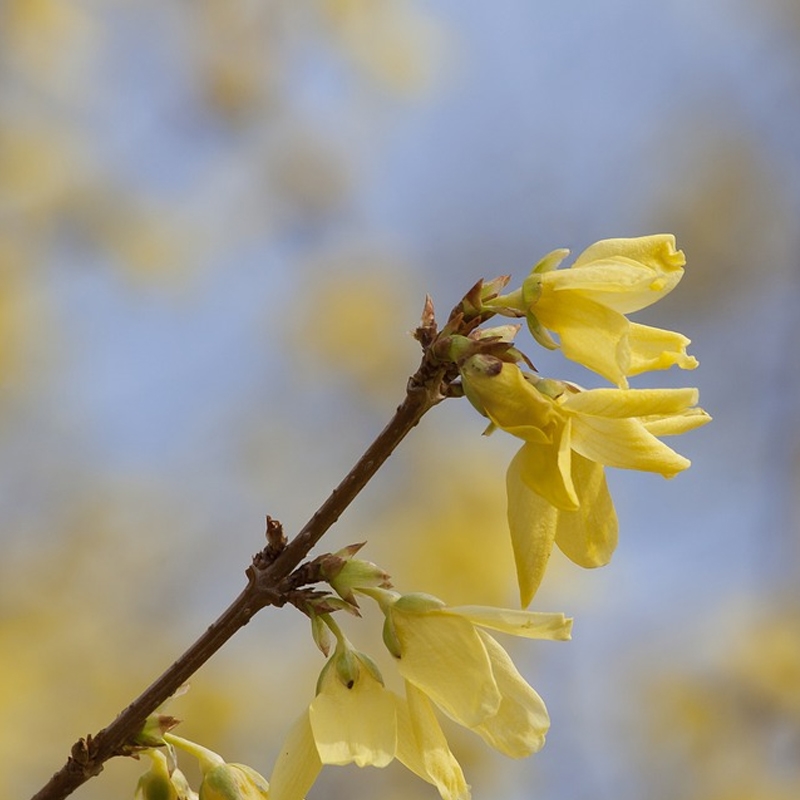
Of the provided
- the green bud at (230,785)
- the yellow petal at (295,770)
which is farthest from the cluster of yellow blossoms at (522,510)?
the green bud at (230,785)

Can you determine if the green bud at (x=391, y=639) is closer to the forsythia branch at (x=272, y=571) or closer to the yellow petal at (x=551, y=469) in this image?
the forsythia branch at (x=272, y=571)

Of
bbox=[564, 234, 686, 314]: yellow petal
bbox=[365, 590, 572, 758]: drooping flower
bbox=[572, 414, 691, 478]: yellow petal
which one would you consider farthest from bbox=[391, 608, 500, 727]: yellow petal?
bbox=[564, 234, 686, 314]: yellow petal

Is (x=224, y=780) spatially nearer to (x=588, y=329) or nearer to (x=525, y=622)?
(x=525, y=622)

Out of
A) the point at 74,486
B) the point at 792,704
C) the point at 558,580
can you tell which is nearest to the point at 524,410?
the point at 792,704

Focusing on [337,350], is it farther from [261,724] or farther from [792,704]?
[792,704]

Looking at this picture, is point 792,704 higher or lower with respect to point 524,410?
higher

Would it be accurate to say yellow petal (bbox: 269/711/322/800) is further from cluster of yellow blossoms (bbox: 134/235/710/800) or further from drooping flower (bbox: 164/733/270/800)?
drooping flower (bbox: 164/733/270/800)
